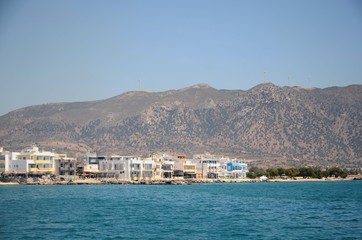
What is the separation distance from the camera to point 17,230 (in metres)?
41.3

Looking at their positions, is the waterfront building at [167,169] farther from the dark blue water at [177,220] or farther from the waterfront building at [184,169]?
the dark blue water at [177,220]

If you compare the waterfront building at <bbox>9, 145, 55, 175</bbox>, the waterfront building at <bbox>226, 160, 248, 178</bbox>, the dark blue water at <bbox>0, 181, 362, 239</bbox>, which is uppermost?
the waterfront building at <bbox>9, 145, 55, 175</bbox>

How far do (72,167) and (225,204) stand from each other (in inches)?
2730

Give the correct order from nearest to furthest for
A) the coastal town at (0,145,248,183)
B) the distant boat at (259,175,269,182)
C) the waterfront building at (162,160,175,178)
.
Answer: the coastal town at (0,145,248,183) → the waterfront building at (162,160,175,178) → the distant boat at (259,175,269,182)

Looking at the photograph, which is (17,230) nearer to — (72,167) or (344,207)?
(344,207)

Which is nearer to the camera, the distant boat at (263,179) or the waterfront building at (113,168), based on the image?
the waterfront building at (113,168)

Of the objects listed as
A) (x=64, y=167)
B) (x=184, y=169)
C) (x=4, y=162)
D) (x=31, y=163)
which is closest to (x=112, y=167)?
(x=64, y=167)

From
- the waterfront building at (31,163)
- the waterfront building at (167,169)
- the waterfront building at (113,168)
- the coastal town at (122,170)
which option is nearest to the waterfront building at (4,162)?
the coastal town at (122,170)

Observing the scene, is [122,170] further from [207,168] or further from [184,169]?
[207,168]

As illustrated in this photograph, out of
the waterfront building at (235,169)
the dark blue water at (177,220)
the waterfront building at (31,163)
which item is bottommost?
the dark blue water at (177,220)

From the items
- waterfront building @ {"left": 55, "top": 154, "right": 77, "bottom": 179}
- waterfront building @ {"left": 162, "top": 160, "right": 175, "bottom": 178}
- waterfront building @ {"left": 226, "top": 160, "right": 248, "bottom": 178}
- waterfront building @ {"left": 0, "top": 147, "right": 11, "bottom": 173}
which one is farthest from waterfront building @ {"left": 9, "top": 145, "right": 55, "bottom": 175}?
waterfront building @ {"left": 226, "top": 160, "right": 248, "bottom": 178}

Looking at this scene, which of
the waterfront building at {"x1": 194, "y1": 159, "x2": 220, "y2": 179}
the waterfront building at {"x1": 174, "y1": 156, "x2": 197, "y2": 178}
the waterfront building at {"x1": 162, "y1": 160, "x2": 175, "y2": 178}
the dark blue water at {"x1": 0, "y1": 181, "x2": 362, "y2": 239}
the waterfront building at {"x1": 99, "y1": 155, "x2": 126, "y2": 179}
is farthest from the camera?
the waterfront building at {"x1": 194, "y1": 159, "x2": 220, "y2": 179}

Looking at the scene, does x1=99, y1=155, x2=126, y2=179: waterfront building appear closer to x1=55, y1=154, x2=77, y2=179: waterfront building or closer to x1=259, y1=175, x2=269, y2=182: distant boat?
x1=55, y1=154, x2=77, y2=179: waterfront building

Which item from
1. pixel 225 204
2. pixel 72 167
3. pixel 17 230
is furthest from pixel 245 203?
pixel 72 167
